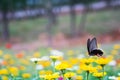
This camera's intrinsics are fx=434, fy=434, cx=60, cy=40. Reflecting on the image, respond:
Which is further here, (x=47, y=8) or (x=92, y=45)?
(x=47, y=8)

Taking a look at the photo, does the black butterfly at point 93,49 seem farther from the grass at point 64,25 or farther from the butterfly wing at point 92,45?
the grass at point 64,25

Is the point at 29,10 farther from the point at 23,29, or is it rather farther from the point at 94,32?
the point at 94,32

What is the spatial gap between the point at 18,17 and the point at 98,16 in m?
7.93

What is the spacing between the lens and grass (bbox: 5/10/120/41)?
3253 centimetres

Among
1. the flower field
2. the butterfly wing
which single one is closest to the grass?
the flower field

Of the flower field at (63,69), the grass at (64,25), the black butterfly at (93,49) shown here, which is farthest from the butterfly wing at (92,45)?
the grass at (64,25)

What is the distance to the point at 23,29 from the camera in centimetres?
3547

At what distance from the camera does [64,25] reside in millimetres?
34875

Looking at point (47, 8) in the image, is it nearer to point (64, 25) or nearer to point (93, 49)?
point (64, 25)

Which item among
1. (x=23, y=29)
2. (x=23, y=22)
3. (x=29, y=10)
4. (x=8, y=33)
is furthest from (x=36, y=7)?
(x=8, y=33)

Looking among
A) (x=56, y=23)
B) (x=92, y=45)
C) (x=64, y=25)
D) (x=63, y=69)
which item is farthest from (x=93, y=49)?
(x=56, y=23)

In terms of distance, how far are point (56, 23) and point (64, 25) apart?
3.39 feet

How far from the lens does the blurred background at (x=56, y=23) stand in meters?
28.3

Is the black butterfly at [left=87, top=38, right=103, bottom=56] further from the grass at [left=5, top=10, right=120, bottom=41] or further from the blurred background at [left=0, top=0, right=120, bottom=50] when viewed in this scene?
the grass at [left=5, top=10, right=120, bottom=41]
